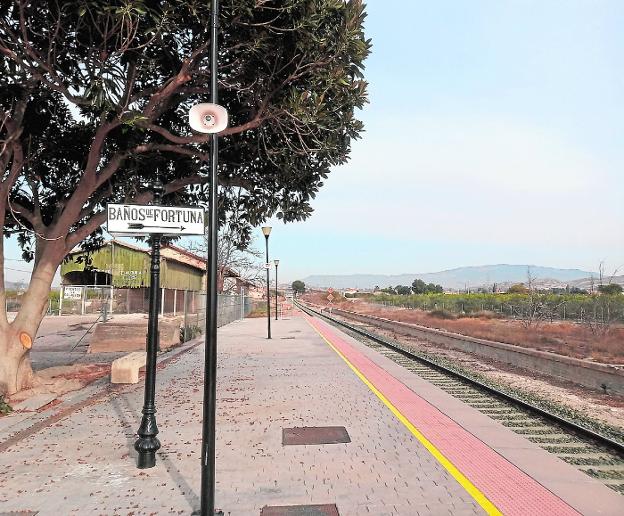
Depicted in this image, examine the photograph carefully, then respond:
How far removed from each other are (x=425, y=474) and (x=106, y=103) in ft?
20.9

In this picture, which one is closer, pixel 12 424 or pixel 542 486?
pixel 542 486

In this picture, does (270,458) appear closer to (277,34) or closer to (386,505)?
(386,505)

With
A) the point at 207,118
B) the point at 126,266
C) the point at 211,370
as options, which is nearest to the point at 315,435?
the point at 211,370

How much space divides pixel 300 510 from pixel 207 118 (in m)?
3.41

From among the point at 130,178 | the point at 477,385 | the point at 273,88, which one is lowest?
the point at 477,385

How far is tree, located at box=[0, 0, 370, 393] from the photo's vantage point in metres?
7.57

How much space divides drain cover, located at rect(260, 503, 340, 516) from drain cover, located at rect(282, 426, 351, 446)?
198cm

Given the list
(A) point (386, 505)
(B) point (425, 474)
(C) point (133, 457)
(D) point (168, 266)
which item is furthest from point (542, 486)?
(D) point (168, 266)

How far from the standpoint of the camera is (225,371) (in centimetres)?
1296

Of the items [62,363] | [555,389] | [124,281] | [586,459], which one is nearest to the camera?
[586,459]

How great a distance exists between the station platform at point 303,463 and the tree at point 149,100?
11.7 ft

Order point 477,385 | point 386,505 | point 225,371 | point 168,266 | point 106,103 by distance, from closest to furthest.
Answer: point 386,505
point 106,103
point 477,385
point 225,371
point 168,266

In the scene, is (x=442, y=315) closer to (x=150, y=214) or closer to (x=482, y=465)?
(x=482, y=465)

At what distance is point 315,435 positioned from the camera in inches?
271
